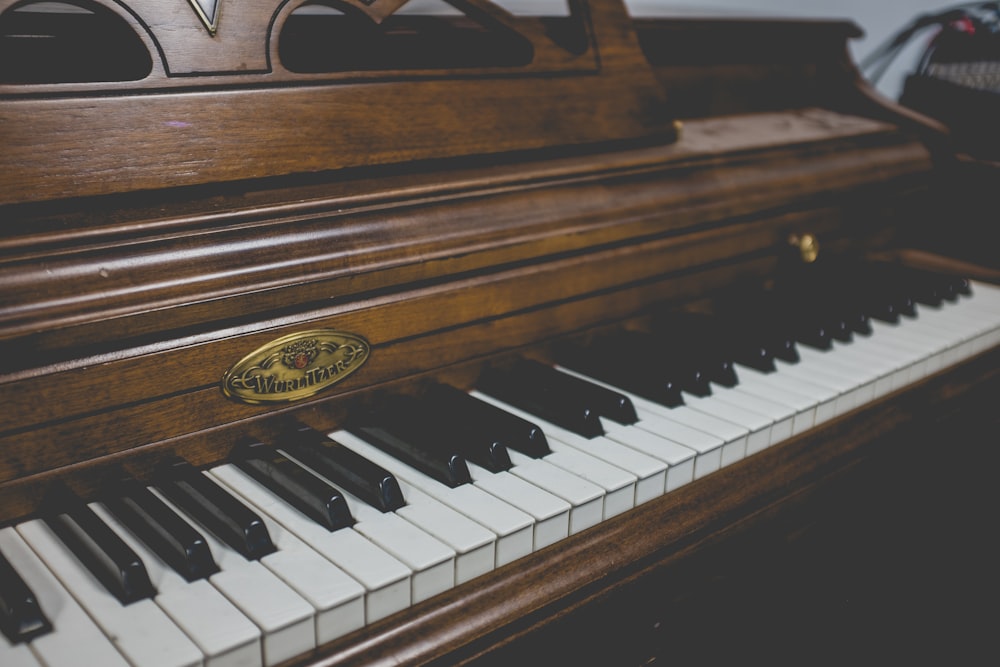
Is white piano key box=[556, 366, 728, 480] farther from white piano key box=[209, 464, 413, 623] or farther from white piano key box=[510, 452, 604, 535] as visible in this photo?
white piano key box=[209, 464, 413, 623]

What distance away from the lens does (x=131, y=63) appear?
1174 millimetres

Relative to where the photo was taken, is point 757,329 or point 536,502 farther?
point 757,329

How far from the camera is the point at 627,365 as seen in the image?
138cm

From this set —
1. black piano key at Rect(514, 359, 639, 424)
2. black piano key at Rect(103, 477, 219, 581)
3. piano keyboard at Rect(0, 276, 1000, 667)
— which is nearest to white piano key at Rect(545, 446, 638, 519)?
piano keyboard at Rect(0, 276, 1000, 667)

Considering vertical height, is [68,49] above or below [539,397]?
above

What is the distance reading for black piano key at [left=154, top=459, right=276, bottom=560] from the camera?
885 millimetres

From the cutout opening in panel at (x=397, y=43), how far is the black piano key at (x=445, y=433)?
527 millimetres

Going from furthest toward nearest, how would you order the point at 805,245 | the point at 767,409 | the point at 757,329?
1. the point at 805,245
2. the point at 757,329
3. the point at 767,409

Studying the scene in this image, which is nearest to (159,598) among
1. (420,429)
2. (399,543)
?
(399,543)

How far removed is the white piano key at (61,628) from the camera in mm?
737

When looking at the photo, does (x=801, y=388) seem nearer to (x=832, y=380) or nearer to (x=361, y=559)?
(x=832, y=380)

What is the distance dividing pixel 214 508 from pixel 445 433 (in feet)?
1.03

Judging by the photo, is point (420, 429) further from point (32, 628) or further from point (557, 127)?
point (557, 127)

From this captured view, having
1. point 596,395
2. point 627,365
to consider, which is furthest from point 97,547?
point 627,365
